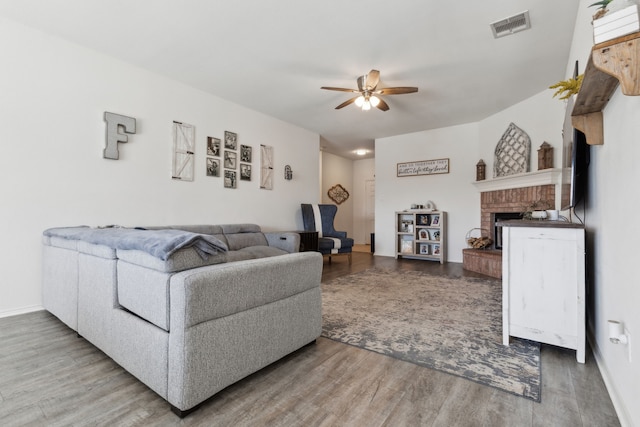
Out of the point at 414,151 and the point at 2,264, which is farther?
the point at 414,151

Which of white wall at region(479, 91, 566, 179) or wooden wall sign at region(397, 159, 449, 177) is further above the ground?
white wall at region(479, 91, 566, 179)

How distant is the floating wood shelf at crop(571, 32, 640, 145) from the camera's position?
3.09ft

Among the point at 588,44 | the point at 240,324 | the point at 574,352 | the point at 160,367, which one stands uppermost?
the point at 588,44

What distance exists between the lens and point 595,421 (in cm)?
124

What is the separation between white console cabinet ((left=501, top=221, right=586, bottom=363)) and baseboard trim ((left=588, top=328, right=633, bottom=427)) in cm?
9

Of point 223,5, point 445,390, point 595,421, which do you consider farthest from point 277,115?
point 595,421

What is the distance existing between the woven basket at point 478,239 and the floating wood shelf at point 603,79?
352 cm

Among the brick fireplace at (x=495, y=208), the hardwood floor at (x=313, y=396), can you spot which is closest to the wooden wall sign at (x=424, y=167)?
the brick fireplace at (x=495, y=208)

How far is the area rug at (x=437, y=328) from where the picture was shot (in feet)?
5.49

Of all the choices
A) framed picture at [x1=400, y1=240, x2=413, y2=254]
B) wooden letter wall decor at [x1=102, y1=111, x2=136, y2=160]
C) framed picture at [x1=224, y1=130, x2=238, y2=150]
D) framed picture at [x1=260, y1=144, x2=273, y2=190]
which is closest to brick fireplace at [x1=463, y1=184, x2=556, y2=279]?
framed picture at [x1=400, y1=240, x2=413, y2=254]

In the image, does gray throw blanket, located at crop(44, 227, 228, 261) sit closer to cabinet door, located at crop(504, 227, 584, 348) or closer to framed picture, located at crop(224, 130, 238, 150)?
cabinet door, located at crop(504, 227, 584, 348)

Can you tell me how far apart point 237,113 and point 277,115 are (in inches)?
29.8

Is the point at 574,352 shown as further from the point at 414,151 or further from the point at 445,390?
the point at 414,151

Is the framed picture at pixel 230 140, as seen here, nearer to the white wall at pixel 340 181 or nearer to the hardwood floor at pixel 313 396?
the hardwood floor at pixel 313 396
